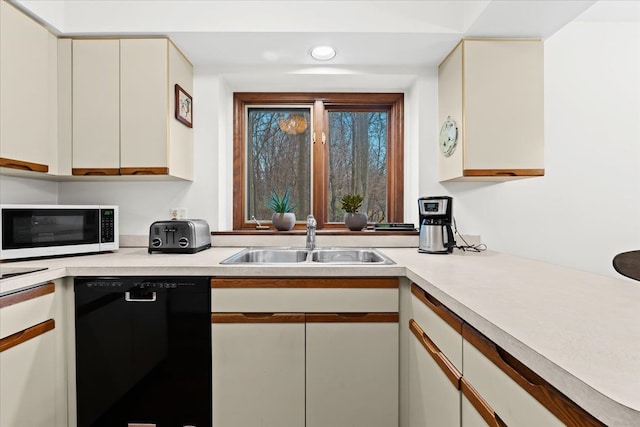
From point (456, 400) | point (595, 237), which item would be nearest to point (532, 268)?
point (456, 400)

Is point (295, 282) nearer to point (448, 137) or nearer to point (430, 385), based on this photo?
point (430, 385)

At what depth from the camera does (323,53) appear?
6.77 feet

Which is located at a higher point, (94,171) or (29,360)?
(94,171)

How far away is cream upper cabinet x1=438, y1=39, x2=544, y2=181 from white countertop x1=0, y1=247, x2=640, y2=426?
538 millimetres

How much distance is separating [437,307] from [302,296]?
620 mm

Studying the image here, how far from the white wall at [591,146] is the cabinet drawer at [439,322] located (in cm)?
110

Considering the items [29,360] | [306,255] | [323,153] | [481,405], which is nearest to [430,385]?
[481,405]

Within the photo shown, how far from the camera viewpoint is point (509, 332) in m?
0.72

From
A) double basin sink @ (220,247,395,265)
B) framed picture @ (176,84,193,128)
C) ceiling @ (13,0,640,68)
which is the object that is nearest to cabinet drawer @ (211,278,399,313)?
double basin sink @ (220,247,395,265)

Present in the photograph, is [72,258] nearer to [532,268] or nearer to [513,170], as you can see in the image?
[532,268]

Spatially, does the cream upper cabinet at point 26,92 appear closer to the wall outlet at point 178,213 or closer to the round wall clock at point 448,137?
the wall outlet at point 178,213

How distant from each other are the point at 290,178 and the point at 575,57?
6.65ft

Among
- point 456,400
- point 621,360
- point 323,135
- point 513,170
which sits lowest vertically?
point 456,400

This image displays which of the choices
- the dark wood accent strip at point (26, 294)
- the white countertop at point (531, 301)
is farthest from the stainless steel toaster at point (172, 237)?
the dark wood accent strip at point (26, 294)
